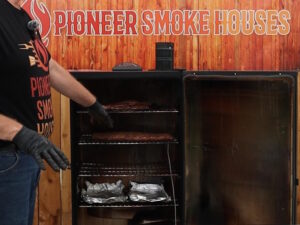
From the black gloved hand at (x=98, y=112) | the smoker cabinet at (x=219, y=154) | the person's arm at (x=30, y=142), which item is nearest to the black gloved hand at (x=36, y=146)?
the person's arm at (x=30, y=142)

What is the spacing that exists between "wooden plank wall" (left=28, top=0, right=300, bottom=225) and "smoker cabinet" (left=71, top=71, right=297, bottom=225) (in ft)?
0.93

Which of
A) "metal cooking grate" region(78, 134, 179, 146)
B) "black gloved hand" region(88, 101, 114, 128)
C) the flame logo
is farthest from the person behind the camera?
the flame logo

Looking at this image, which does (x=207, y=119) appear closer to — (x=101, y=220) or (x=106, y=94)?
(x=106, y=94)

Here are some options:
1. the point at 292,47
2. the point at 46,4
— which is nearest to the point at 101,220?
the point at 46,4

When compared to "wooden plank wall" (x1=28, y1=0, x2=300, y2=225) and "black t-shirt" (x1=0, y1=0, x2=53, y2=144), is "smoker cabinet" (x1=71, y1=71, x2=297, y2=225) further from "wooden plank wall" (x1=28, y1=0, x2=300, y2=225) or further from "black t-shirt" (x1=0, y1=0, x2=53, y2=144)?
"black t-shirt" (x1=0, y1=0, x2=53, y2=144)

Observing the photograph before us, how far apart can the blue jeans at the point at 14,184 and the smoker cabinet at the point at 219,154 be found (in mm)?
1483

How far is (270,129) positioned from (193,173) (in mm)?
671

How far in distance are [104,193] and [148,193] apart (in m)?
0.35

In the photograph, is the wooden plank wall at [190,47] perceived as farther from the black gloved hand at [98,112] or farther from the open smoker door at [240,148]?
the black gloved hand at [98,112]

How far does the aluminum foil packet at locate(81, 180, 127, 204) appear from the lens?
3.74 m

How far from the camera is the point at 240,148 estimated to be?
362cm

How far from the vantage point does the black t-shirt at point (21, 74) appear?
2027 millimetres

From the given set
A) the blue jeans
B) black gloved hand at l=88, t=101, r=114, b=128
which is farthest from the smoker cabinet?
the blue jeans

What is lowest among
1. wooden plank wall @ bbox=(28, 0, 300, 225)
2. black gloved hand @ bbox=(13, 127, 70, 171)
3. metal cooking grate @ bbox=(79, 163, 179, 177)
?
metal cooking grate @ bbox=(79, 163, 179, 177)
